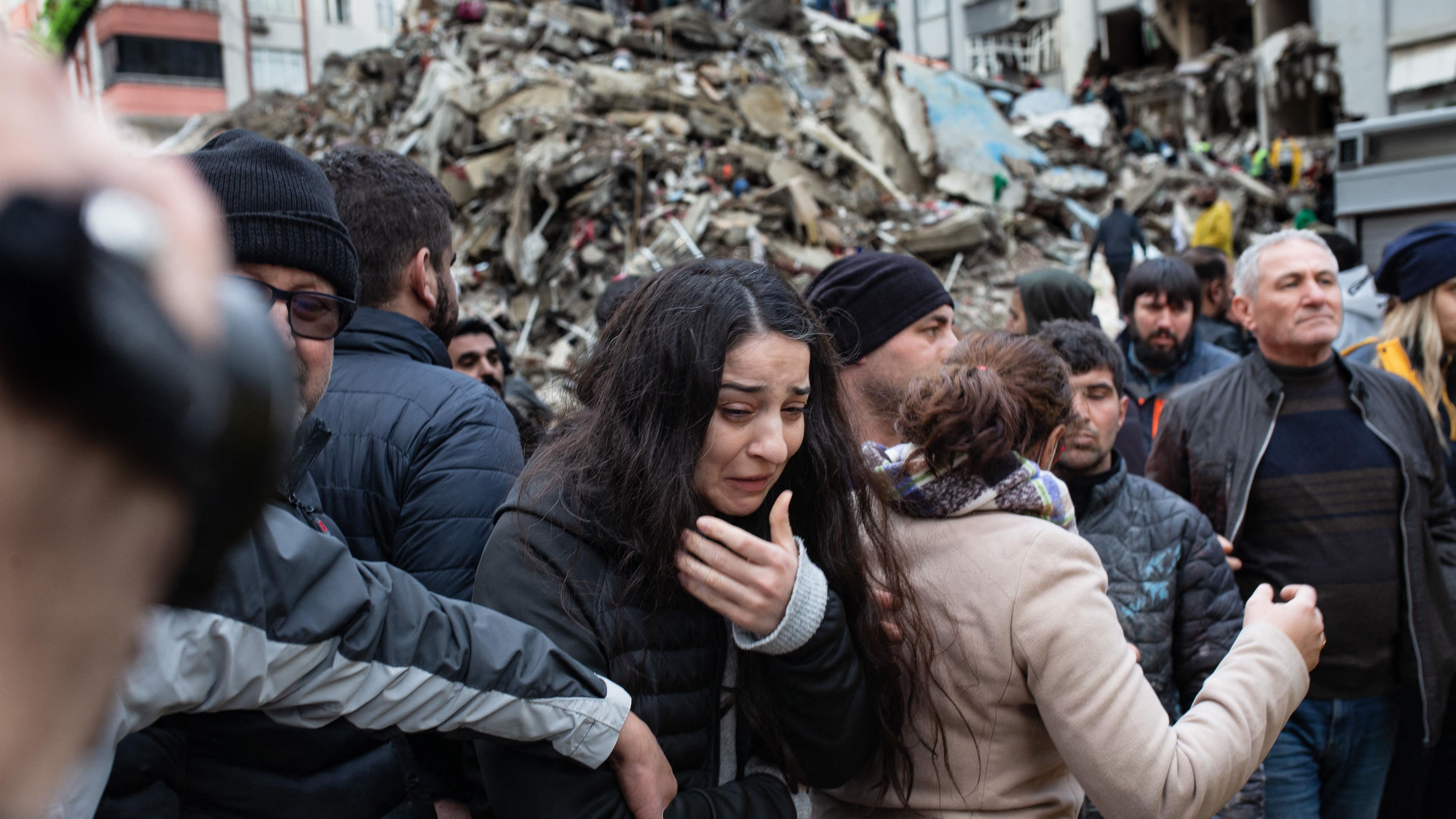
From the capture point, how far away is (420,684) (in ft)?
4.14

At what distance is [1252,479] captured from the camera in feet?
10.1

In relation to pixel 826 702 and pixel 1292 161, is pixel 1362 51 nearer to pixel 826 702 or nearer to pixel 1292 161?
pixel 1292 161

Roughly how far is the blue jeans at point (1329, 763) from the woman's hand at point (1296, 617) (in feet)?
3.87

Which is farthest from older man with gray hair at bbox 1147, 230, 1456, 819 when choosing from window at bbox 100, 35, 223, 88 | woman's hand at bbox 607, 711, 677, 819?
window at bbox 100, 35, 223, 88

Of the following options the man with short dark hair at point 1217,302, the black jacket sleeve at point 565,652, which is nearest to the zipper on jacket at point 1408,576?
the man with short dark hair at point 1217,302

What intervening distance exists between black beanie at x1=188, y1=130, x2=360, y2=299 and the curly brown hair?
118cm

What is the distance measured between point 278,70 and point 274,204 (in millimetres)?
42196

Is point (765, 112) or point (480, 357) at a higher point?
point (765, 112)

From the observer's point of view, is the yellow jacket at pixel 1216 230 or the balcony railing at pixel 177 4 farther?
the balcony railing at pixel 177 4

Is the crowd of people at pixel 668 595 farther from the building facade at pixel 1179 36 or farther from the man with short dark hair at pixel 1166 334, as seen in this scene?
the building facade at pixel 1179 36

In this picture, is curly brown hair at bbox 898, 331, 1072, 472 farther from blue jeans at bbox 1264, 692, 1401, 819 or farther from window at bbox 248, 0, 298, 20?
window at bbox 248, 0, 298, 20

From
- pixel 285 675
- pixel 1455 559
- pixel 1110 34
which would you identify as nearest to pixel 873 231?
pixel 1455 559

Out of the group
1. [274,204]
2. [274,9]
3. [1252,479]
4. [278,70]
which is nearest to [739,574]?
[274,204]

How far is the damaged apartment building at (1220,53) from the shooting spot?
19.0 metres
